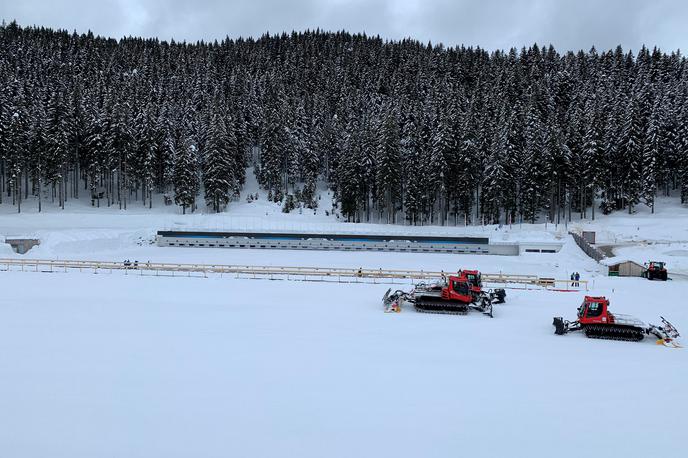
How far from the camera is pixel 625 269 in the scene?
3347 centimetres

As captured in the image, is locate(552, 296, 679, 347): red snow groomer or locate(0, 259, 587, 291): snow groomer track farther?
locate(0, 259, 587, 291): snow groomer track

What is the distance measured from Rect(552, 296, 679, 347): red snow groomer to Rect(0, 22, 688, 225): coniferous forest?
149ft

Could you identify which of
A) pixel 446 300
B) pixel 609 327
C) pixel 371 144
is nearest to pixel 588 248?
pixel 446 300

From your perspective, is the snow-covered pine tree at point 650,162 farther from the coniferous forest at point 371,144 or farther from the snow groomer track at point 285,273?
the snow groomer track at point 285,273

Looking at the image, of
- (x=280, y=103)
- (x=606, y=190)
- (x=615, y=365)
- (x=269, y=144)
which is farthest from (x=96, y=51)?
(x=615, y=365)

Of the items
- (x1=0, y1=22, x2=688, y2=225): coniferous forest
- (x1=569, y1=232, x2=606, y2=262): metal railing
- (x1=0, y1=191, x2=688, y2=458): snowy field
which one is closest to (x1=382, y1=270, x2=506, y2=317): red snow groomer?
(x1=0, y1=191, x2=688, y2=458): snowy field

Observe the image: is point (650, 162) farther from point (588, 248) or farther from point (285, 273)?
point (285, 273)

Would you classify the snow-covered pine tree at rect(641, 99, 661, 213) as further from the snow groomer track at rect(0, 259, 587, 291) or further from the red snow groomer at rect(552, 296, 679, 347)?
the red snow groomer at rect(552, 296, 679, 347)

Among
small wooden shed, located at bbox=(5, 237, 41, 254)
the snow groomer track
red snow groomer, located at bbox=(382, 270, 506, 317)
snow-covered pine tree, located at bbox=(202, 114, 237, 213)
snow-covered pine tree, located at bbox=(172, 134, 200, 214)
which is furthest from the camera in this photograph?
snow-covered pine tree, located at bbox=(202, 114, 237, 213)

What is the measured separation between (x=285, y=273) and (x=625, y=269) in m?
23.7

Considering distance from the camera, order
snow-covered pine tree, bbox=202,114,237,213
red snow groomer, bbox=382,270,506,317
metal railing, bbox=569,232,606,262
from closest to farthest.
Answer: red snow groomer, bbox=382,270,506,317, metal railing, bbox=569,232,606,262, snow-covered pine tree, bbox=202,114,237,213

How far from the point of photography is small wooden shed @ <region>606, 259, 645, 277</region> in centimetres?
3309

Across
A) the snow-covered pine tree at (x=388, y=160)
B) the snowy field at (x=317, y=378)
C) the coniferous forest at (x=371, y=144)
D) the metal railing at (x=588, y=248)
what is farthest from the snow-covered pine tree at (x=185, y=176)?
the metal railing at (x=588, y=248)

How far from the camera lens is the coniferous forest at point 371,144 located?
213 feet
